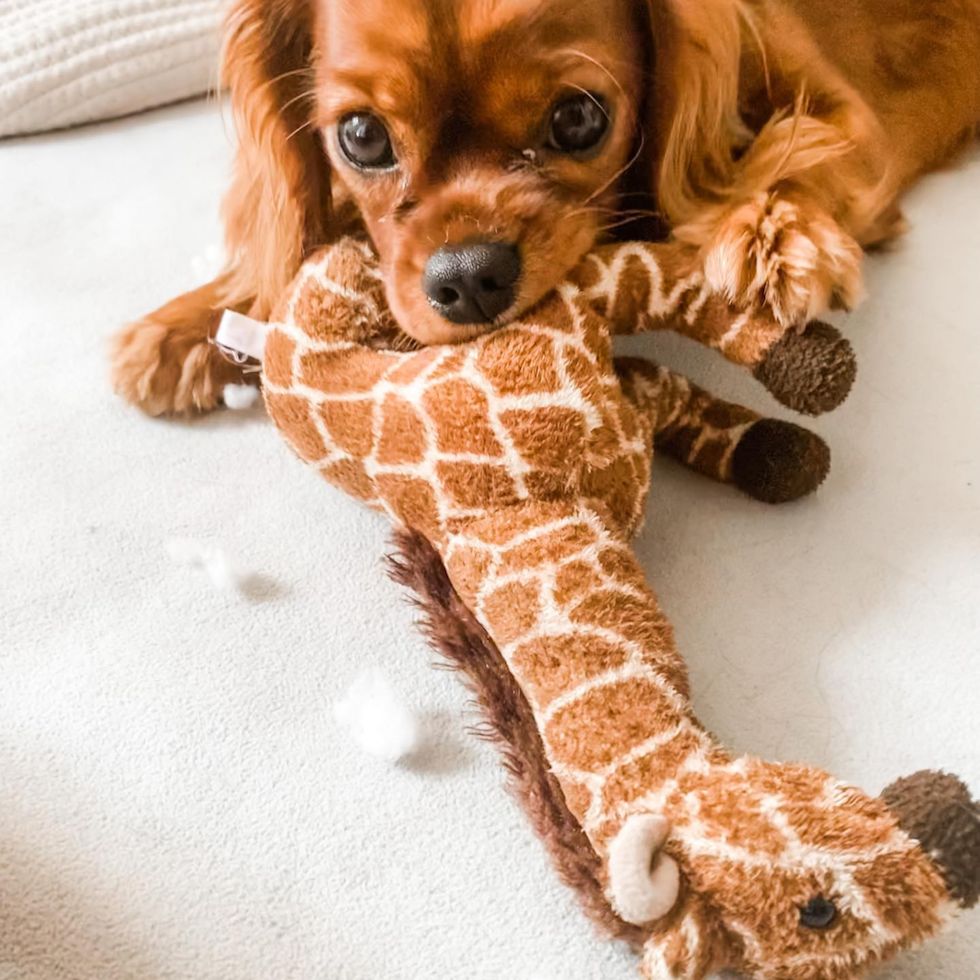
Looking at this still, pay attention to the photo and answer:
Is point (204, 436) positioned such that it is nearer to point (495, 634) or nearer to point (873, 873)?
point (495, 634)

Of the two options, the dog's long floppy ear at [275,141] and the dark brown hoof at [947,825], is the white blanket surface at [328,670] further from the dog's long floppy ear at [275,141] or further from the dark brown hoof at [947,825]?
the dog's long floppy ear at [275,141]

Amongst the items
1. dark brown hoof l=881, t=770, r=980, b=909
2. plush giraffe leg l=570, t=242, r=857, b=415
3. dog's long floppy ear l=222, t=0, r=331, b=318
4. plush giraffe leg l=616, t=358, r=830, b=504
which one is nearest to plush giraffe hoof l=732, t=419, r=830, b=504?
plush giraffe leg l=616, t=358, r=830, b=504

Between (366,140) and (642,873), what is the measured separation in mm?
946

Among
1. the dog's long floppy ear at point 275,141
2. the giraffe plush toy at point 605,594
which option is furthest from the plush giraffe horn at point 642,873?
the dog's long floppy ear at point 275,141

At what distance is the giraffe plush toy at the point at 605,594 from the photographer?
2.56 ft

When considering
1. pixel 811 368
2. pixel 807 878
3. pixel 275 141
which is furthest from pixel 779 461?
pixel 275 141

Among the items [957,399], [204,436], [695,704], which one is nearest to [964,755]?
[695,704]

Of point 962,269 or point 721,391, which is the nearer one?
point 721,391

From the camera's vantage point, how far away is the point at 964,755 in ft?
3.43

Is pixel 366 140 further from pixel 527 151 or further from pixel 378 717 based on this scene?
pixel 378 717

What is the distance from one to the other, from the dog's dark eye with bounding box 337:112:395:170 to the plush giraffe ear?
951 millimetres

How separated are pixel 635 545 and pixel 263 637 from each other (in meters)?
0.48

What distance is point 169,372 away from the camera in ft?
4.97

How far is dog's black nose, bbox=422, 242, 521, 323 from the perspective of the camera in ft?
3.70
